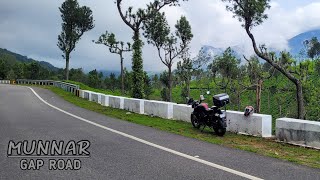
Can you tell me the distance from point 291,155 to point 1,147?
662 cm

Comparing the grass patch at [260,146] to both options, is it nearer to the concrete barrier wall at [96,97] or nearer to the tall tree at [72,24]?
the concrete barrier wall at [96,97]

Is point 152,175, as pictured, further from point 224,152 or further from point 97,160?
point 224,152

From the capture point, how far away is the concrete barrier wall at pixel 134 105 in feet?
59.8

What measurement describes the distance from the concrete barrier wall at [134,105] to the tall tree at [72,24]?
43.8 meters

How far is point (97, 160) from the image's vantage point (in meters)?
7.26

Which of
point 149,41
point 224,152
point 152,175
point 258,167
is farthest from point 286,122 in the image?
point 149,41

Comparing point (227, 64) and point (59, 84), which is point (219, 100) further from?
point (227, 64)

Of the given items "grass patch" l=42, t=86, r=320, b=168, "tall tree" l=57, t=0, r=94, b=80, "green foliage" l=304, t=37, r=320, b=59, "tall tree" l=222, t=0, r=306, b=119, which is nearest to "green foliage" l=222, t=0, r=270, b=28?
"tall tree" l=222, t=0, r=306, b=119

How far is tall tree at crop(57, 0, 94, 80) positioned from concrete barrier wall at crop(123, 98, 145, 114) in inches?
1726

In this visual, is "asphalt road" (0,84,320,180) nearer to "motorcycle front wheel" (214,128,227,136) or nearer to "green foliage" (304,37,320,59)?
"motorcycle front wheel" (214,128,227,136)

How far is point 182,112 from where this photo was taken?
15195 mm

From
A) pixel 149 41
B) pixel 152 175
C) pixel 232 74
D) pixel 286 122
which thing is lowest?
pixel 152 175

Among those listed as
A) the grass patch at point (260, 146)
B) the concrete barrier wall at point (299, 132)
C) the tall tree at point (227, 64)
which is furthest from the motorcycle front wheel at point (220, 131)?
the tall tree at point (227, 64)

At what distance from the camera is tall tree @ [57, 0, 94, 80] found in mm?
61969
